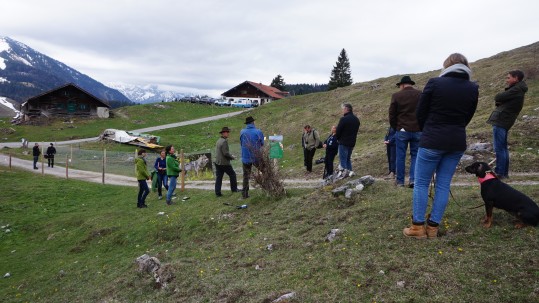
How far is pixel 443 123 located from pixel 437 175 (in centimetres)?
78

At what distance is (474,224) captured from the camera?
5.71 metres

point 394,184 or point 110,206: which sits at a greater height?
point 394,184

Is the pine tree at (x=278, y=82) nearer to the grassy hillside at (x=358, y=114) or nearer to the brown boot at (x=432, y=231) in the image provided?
the grassy hillside at (x=358, y=114)

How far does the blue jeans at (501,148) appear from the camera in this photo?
8.09 m

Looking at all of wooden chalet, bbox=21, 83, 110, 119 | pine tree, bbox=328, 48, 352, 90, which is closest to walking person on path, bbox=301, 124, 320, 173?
wooden chalet, bbox=21, 83, 110, 119

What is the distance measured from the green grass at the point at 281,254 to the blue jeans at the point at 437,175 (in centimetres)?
55

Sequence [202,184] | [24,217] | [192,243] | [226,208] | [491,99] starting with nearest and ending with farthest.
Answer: [192,243], [226,208], [24,217], [202,184], [491,99]

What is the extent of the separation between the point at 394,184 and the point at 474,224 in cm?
322

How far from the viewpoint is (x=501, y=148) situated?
828 cm

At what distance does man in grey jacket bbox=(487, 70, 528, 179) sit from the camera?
25.1 feet

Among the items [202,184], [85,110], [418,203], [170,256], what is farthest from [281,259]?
[85,110]

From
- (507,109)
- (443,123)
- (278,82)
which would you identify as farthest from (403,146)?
(278,82)

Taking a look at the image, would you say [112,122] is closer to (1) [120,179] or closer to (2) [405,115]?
(1) [120,179]

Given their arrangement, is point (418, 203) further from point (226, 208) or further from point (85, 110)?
point (85, 110)
